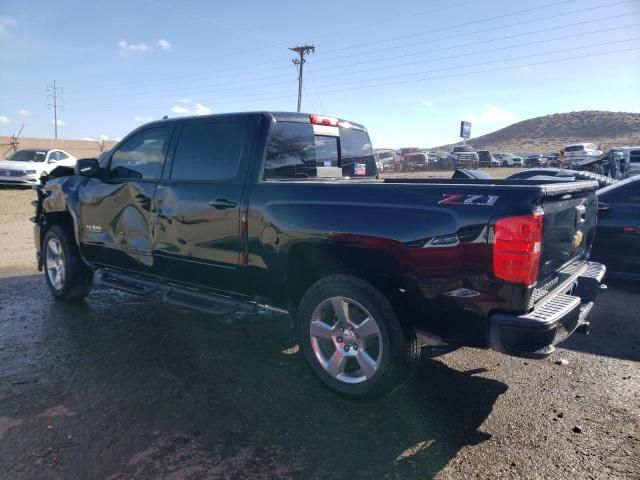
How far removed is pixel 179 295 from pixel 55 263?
2417 mm

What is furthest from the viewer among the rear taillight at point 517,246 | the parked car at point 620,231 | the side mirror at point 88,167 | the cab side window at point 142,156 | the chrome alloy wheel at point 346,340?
the parked car at point 620,231

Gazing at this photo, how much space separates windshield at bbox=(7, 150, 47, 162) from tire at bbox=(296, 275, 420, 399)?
20.2 m

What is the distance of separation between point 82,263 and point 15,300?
1.06m

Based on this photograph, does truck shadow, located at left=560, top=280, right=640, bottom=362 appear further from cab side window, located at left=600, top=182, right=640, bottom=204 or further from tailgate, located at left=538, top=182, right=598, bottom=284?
cab side window, located at left=600, top=182, right=640, bottom=204

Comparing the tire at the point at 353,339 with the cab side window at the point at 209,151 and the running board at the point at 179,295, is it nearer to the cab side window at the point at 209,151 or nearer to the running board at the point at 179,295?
the running board at the point at 179,295

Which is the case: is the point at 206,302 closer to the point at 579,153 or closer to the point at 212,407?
the point at 212,407

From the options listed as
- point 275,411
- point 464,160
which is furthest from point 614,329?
point 464,160

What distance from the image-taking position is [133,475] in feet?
8.50

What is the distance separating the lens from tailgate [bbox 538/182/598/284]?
296 centimetres

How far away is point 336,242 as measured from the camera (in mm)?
3293

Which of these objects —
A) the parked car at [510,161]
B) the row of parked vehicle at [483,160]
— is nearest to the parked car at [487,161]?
the row of parked vehicle at [483,160]

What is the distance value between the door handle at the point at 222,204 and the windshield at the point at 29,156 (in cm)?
1923

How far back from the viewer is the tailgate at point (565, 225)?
2.96 metres

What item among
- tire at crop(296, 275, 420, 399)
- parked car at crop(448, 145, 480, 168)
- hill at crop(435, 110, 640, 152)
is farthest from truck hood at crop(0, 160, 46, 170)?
hill at crop(435, 110, 640, 152)
